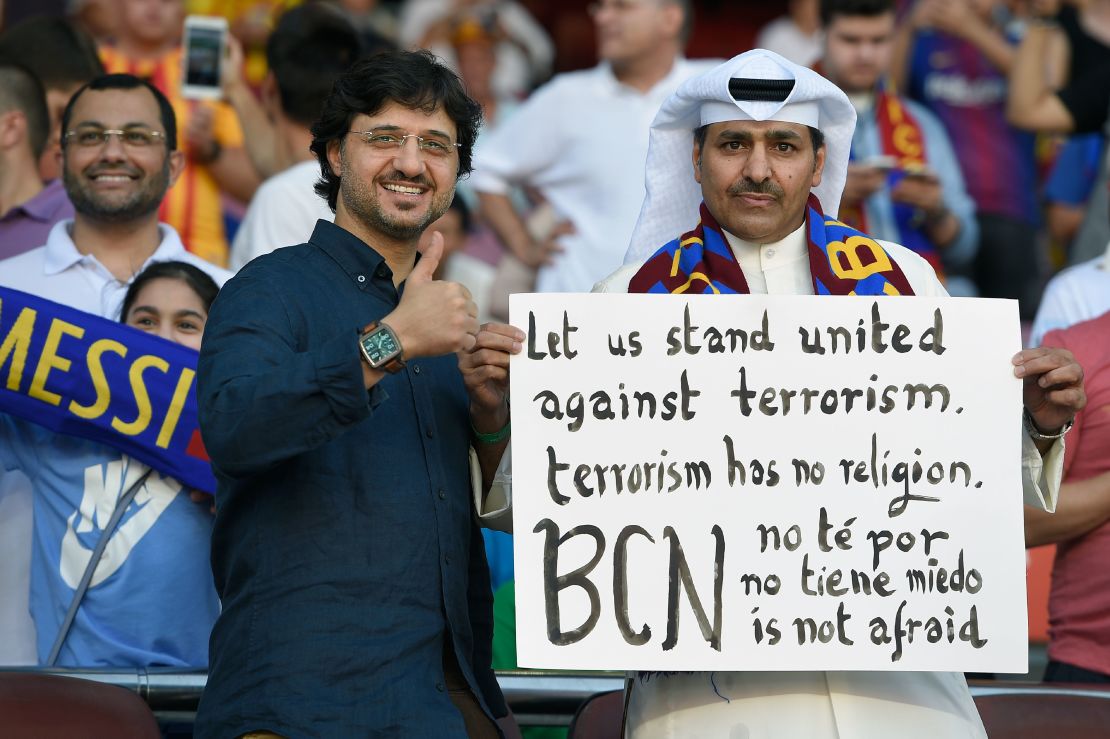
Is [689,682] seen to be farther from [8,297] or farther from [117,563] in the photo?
[8,297]

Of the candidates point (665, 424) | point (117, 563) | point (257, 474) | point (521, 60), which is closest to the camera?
point (257, 474)

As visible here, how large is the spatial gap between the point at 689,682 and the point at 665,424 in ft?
1.77

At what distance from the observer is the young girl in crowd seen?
178 inches

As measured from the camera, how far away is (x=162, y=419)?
458cm

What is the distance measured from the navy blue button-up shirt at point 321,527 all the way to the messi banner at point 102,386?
1122mm

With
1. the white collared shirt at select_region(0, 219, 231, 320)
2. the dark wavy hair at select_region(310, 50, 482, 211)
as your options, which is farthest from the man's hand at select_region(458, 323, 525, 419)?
the white collared shirt at select_region(0, 219, 231, 320)

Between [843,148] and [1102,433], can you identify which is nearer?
[843,148]

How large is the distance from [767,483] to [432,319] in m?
0.81

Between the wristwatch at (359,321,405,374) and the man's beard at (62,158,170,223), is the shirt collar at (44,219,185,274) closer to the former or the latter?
the man's beard at (62,158,170,223)

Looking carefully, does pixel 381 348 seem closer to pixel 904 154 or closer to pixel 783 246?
pixel 783 246

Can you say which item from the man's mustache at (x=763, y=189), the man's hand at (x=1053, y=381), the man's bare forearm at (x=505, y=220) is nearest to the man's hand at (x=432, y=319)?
the man's mustache at (x=763, y=189)

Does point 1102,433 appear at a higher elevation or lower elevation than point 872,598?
higher

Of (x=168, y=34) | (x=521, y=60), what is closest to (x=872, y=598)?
(x=168, y=34)

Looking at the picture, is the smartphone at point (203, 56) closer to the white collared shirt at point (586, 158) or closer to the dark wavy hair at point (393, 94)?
the white collared shirt at point (586, 158)
